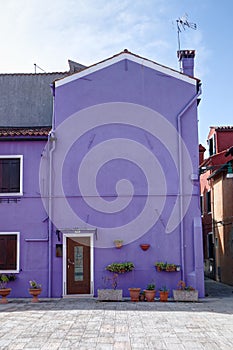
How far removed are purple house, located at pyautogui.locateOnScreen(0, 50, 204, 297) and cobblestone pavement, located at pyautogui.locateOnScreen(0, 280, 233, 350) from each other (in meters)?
1.39

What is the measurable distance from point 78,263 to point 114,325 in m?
5.57

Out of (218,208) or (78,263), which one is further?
(218,208)

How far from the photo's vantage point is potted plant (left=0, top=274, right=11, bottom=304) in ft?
50.2

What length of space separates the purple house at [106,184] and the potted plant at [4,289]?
14.7 inches

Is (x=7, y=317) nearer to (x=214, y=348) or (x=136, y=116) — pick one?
(x=214, y=348)

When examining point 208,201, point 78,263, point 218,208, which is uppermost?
point 208,201

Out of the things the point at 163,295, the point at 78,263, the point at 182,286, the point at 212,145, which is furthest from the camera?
the point at 212,145

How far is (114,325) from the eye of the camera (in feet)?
36.8

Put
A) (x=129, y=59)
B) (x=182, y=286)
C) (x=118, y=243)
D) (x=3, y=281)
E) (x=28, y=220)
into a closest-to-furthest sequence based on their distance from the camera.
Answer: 1. (x=182, y=286)
2. (x=3, y=281)
3. (x=118, y=243)
4. (x=28, y=220)
5. (x=129, y=59)

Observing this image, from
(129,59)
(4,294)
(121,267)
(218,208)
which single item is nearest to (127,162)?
(121,267)

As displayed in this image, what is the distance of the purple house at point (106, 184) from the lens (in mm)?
16484

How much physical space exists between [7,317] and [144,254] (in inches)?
225

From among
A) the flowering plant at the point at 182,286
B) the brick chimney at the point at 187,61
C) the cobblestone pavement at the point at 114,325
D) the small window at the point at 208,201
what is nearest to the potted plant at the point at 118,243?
the cobblestone pavement at the point at 114,325

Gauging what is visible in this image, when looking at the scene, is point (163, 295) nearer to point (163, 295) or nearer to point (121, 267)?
point (163, 295)
